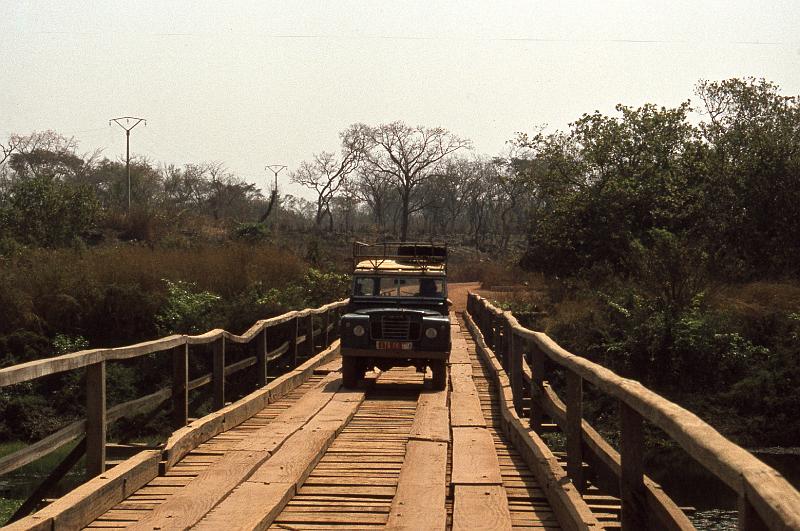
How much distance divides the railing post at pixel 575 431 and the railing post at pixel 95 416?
3.23m

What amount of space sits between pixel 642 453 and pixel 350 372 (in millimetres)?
8742

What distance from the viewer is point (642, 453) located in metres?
5.11

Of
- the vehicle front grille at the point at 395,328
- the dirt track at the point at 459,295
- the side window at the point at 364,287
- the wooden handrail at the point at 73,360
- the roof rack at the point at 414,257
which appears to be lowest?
the dirt track at the point at 459,295

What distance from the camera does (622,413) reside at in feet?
17.2

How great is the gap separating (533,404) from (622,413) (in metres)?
4.07

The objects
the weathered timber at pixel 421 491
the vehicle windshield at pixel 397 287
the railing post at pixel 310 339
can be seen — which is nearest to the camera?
the weathered timber at pixel 421 491

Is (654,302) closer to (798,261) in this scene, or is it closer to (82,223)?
(798,261)

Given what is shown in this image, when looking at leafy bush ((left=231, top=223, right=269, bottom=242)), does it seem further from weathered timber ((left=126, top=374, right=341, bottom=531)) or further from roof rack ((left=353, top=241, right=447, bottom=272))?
weathered timber ((left=126, top=374, right=341, bottom=531))

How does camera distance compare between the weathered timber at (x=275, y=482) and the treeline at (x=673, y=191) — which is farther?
the treeline at (x=673, y=191)

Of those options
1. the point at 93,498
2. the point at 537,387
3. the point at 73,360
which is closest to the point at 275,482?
the point at 93,498

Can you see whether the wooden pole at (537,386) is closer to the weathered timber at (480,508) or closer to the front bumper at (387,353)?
the weathered timber at (480,508)

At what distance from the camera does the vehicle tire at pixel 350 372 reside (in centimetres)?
1359

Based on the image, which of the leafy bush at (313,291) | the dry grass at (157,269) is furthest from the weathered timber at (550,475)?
the dry grass at (157,269)

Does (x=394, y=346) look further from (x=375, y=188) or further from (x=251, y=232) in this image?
(x=375, y=188)
